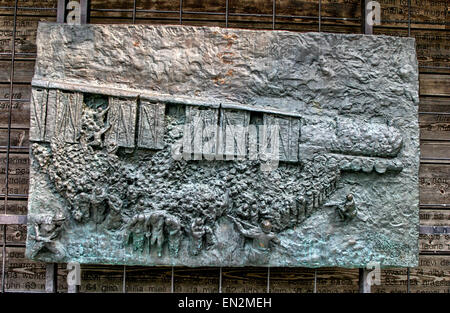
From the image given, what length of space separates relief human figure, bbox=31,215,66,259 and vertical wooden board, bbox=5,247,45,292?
0.81 m

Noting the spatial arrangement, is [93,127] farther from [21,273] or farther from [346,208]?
[346,208]

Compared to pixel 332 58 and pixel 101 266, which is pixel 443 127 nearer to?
pixel 332 58

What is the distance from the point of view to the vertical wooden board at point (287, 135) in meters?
2.89

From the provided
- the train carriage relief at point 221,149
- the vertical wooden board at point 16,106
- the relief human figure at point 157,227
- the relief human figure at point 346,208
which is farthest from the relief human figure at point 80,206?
the relief human figure at point 346,208

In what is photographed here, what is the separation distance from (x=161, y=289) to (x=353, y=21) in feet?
8.87

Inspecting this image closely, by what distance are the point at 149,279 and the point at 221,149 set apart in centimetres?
134

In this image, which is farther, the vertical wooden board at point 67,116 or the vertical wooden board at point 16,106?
the vertical wooden board at point 16,106

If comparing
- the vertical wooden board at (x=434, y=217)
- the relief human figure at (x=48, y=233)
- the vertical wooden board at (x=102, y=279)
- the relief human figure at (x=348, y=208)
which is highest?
the relief human figure at (x=348, y=208)

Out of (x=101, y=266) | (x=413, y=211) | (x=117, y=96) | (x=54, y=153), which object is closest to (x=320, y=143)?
(x=413, y=211)

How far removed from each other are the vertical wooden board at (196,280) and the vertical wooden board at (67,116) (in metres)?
1.37

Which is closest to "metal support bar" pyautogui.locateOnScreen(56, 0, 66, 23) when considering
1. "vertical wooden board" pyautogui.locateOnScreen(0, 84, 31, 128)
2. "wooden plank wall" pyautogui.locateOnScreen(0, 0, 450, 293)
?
"wooden plank wall" pyautogui.locateOnScreen(0, 0, 450, 293)

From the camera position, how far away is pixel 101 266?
11.5 ft

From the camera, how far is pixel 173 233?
2820 mm

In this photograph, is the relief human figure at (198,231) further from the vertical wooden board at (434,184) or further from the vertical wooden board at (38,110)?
the vertical wooden board at (434,184)
